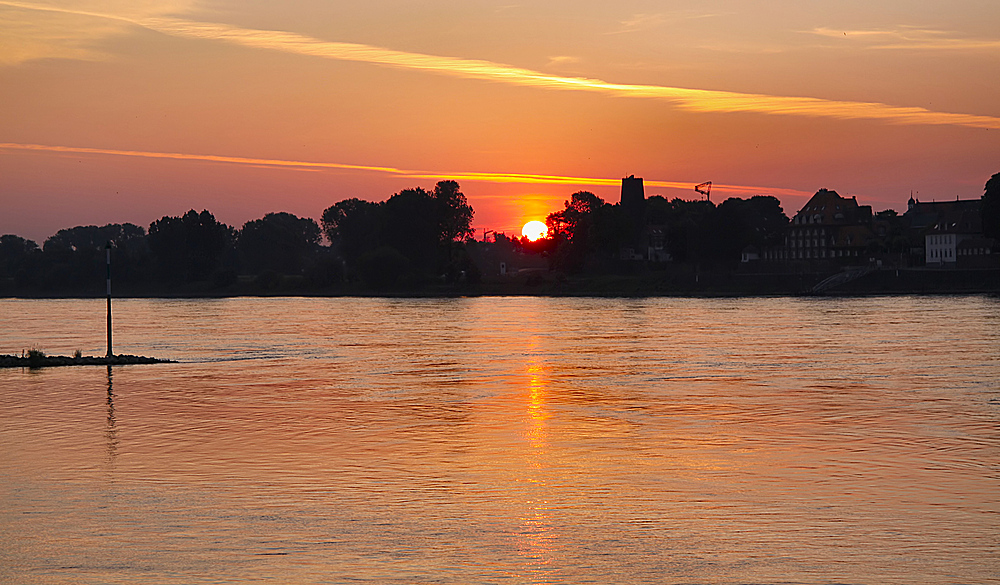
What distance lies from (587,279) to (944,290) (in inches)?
2386

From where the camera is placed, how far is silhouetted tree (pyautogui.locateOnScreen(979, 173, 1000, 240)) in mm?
137875

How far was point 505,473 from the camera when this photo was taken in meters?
18.9

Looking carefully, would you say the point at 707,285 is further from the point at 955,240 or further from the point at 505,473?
the point at 505,473

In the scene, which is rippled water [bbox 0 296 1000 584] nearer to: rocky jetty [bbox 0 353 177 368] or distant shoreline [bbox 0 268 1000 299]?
rocky jetty [bbox 0 353 177 368]

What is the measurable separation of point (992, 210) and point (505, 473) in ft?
446

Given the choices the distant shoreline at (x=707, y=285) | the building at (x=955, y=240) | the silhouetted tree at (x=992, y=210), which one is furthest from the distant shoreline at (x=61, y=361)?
the building at (x=955, y=240)

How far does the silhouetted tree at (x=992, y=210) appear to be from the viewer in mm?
137875

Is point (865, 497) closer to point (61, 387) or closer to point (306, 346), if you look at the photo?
point (61, 387)

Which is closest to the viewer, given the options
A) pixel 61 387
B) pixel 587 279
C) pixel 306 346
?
pixel 61 387

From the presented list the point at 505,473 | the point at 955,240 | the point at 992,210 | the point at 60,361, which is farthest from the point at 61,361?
the point at 955,240

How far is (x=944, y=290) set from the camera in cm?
14625

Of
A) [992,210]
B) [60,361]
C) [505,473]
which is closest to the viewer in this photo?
[505,473]

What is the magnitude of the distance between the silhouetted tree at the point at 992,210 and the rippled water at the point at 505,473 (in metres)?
104

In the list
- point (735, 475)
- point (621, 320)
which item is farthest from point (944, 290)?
point (735, 475)
